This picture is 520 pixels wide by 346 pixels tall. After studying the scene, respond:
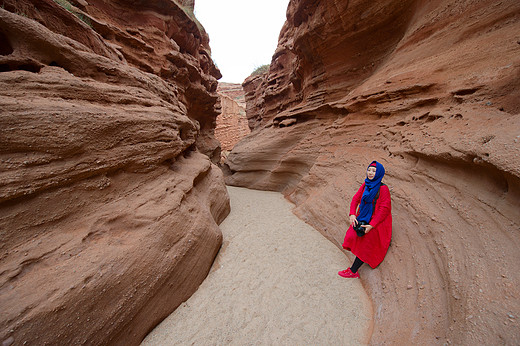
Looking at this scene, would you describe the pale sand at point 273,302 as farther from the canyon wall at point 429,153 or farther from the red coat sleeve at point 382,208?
the red coat sleeve at point 382,208

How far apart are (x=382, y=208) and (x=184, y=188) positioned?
114 inches

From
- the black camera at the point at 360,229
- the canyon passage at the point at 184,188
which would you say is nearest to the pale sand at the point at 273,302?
the canyon passage at the point at 184,188

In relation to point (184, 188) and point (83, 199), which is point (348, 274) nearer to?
point (184, 188)

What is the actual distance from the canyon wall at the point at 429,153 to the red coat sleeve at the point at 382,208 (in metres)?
0.45

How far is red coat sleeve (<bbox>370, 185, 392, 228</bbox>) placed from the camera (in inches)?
87.5

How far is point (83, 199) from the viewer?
1952 mm

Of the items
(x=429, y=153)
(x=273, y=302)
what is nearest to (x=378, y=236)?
(x=429, y=153)

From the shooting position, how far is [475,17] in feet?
11.0

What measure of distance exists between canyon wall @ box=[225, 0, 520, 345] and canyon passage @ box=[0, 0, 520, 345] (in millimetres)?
17

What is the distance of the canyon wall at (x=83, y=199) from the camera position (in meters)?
1.42

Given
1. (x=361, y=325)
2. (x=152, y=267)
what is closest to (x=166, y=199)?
(x=152, y=267)

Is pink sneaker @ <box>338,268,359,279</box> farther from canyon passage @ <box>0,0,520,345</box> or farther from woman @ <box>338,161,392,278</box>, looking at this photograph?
canyon passage @ <box>0,0,520,345</box>

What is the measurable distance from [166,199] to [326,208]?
10.2 feet

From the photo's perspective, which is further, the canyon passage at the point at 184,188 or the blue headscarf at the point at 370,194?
the blue headscarf at the point at 370,194
